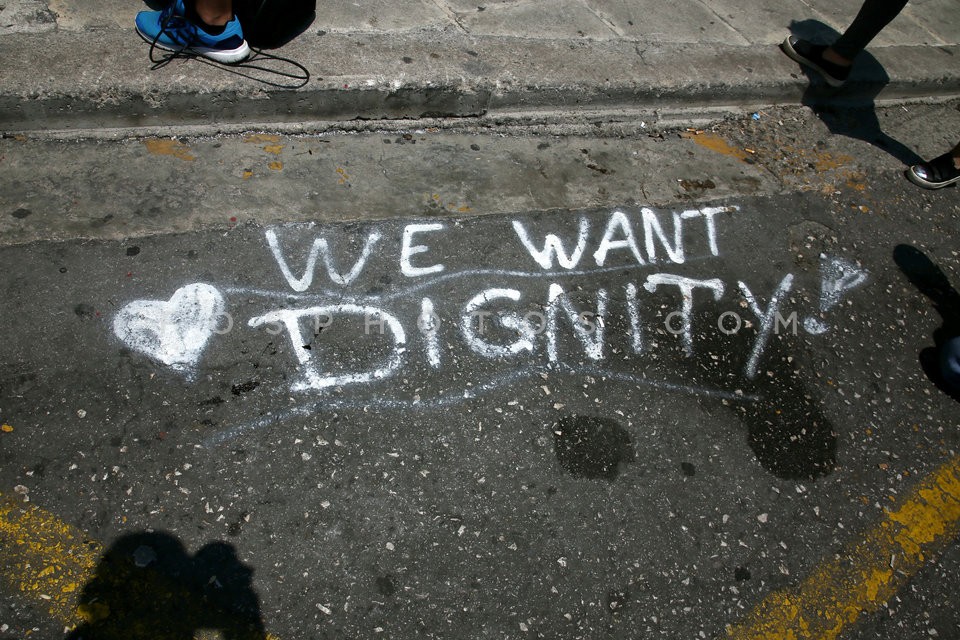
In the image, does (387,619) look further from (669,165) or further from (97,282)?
(669,165)

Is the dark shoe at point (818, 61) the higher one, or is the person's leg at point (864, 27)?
the person's leg at point (864, 27)

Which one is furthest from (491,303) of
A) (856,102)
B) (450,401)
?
(856,102)

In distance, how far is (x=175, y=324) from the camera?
247 centimetres

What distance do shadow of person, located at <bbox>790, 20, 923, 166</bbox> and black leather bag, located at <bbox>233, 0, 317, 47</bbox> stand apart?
3193 millimetres

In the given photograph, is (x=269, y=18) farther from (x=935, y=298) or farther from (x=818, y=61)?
(x=935, y=298)

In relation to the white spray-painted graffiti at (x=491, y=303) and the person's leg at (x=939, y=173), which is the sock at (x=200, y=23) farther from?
the person's leg at (x=939, y=173)

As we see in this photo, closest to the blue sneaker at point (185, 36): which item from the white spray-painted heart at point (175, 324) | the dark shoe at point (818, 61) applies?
the white spray-painted heart at point (175, 324)

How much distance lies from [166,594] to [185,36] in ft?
8.29

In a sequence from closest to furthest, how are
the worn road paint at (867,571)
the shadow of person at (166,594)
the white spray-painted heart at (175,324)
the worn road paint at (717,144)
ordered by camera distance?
the shadow of person at (166,594)
the worn road paint at (867,571)
the white spray-painted heart at (175,324)
the worn road paint at (717,144)

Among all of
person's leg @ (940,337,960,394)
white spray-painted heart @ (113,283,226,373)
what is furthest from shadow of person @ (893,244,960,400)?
white spray-painted heart @ (113,283,226,373)

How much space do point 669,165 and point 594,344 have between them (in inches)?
56.8

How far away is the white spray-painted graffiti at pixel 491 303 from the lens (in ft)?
8.16

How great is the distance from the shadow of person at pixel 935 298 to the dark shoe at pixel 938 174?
65 centimetres

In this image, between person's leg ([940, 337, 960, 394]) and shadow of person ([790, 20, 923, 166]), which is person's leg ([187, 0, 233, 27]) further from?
→ person's leg ([940, 337, 960, 394])
